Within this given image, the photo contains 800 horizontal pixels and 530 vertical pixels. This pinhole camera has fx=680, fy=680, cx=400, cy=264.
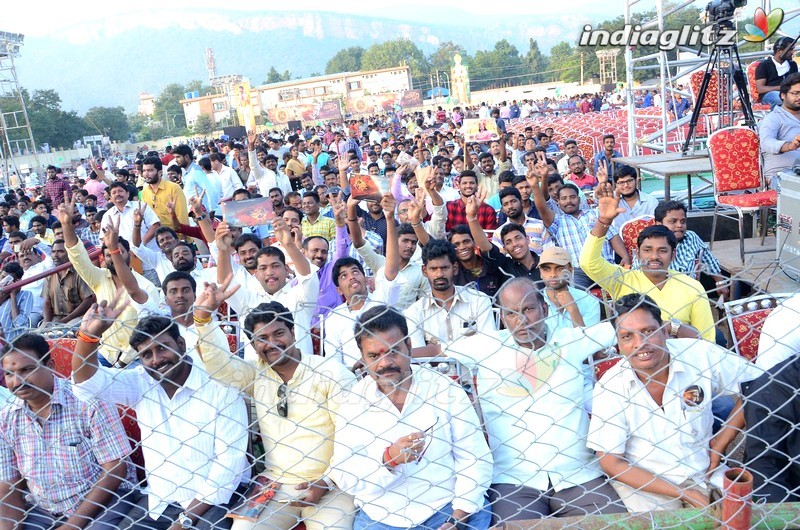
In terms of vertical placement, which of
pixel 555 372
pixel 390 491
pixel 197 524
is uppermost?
pixel 555 372

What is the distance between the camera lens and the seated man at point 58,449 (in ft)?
10.2

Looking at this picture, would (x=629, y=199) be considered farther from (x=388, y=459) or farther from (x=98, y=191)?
(x=98, y=191)

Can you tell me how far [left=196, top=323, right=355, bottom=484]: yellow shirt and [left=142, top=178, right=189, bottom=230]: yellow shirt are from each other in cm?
491

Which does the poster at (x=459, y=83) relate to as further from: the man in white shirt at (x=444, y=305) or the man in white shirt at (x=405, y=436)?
the man in white shirt at (x=405, y=436)

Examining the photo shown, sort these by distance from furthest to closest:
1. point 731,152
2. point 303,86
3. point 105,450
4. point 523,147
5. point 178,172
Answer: point 303,86
point 523,147
point 178,172
point 731,152
point 105,450

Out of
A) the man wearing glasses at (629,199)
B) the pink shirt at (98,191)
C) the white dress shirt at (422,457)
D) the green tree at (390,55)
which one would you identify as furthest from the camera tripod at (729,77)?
the green tree at (390,55)

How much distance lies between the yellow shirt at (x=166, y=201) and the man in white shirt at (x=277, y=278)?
303 cm

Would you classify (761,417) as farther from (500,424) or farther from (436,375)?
(436,375)

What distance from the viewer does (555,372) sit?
10.2ft

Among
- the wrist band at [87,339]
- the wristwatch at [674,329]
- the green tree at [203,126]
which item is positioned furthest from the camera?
the green tree at [203,126]

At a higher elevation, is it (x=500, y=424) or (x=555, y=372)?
(x=555, y=372)

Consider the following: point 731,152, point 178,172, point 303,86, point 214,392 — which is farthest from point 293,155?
point 303,86

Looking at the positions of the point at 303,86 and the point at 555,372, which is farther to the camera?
the point at 303,86

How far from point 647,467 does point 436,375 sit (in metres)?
0.96
